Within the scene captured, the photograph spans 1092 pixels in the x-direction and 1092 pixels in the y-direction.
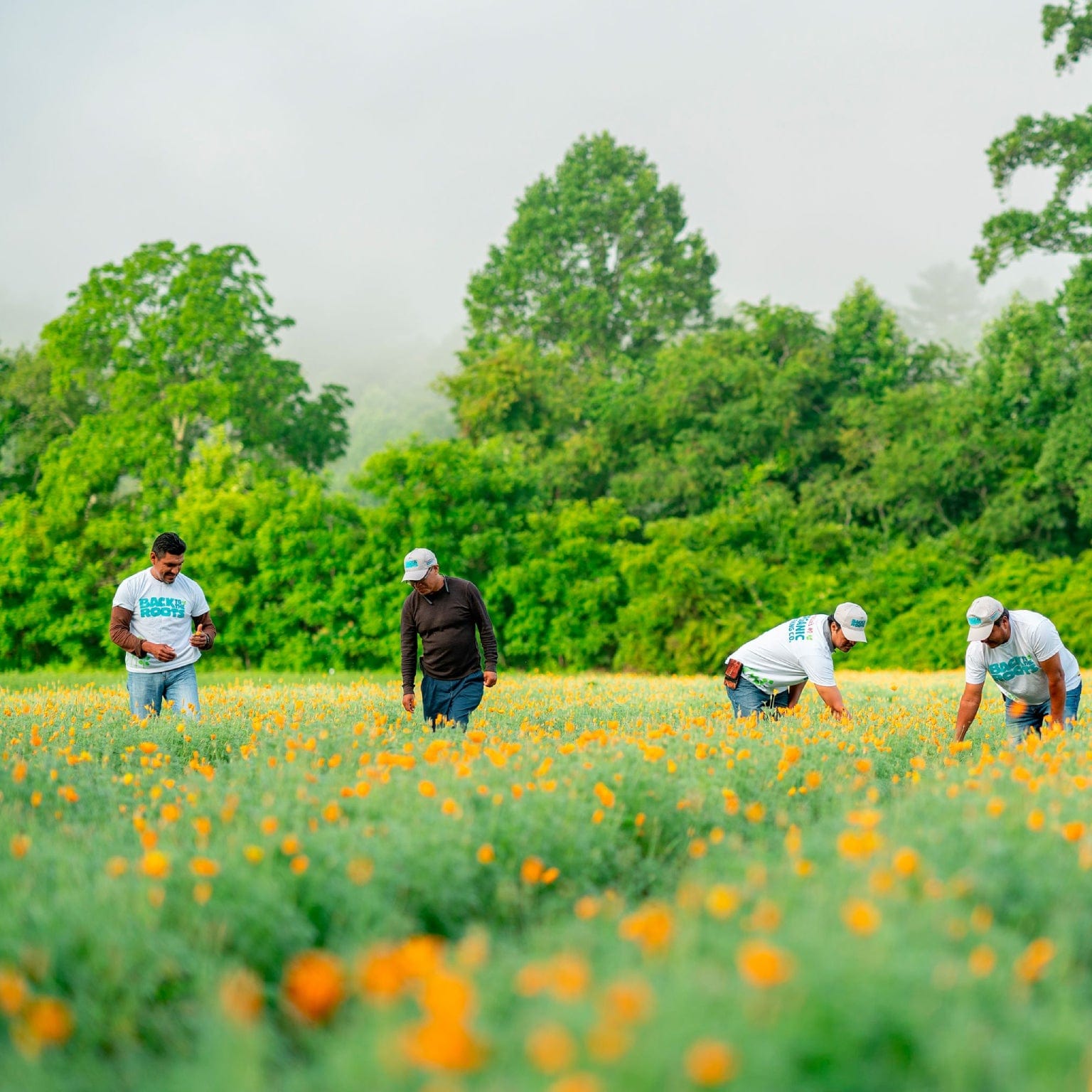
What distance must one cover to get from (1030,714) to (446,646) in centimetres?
456

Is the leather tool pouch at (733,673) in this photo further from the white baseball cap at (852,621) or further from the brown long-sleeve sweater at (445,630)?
the brown long-sleeve sweater at (445,630)

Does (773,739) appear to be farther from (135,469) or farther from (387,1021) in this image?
(135,469)

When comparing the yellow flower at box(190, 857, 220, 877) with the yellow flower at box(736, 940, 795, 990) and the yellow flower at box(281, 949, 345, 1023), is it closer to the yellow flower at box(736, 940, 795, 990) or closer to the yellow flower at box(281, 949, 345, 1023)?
the yellow flower at box(281, 949, 345, 1023)

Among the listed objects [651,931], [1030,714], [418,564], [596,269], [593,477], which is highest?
[596,269]

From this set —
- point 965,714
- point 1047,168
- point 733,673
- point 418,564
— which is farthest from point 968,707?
point 1047,168

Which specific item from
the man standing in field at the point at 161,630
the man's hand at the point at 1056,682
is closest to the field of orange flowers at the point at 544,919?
the man's hand at the point at 1056,682

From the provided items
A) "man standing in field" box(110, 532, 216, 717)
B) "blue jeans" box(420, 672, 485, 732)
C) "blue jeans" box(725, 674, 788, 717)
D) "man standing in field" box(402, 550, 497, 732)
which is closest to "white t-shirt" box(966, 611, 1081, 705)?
"blue jeans" box(725, 674, 788, 717)

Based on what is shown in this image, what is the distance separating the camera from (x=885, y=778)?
21.1ft

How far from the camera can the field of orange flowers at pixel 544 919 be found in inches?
78.9

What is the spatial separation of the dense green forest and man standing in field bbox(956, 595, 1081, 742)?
17380 mm

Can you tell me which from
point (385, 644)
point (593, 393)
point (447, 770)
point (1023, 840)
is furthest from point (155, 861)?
point (593, 393)

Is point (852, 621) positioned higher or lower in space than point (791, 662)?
higher

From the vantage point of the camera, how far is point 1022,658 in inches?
287

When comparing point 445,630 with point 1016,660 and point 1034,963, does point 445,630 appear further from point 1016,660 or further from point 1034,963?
point 1034,963
